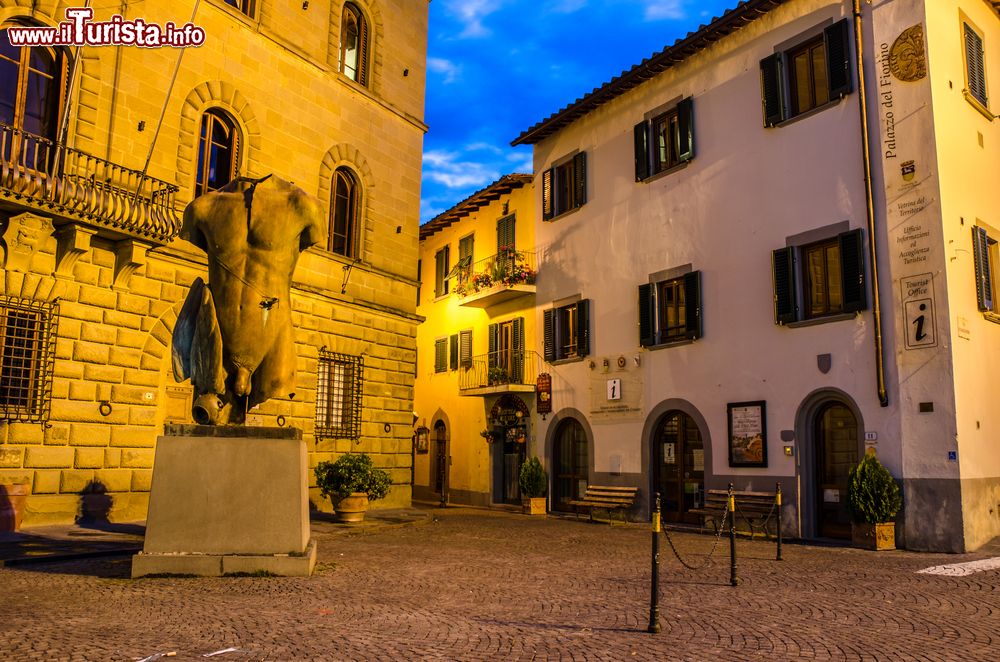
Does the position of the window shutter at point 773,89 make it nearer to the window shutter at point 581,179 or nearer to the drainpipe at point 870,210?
the drainpipe at point 870,210

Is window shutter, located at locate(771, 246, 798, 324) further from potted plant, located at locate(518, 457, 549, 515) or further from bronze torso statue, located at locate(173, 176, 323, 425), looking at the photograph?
bronze torso statue, located at locate(173, 176, 323, 425)

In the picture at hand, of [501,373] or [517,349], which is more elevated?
[517,349]

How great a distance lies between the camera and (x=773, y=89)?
53.8ft

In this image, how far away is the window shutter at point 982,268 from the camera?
46.4 ft

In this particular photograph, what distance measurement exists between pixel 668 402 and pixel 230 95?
11.8 metres

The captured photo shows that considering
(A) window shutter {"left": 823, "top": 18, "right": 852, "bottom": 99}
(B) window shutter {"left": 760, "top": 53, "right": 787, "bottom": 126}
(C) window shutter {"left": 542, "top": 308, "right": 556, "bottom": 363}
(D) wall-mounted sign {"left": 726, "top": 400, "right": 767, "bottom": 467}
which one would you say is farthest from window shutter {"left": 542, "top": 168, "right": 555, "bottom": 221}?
(A) window shutter {"left": 823, "top": 18, "right": 852, "bottom": 99}

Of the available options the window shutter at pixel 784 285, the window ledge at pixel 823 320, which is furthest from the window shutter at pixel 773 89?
the window ledge at pixel 823 320

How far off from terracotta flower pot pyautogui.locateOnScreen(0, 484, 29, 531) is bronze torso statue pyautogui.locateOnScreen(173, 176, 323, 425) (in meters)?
4.88

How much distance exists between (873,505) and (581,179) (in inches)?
463

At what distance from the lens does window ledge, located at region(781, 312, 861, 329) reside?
14.4 metres

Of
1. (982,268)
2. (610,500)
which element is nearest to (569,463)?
(610,500)

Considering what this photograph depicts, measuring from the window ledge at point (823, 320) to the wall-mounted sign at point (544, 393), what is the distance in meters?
7.90

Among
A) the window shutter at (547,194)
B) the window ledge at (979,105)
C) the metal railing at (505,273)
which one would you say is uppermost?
the window shutter at (547,194)

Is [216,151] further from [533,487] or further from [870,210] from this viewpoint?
[870,210]
